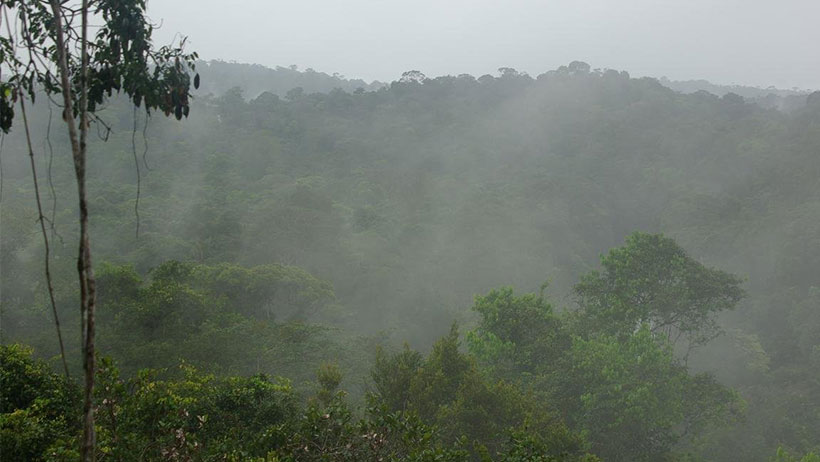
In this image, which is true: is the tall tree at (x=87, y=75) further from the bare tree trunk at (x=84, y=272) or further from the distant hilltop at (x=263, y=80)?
the distant hilltop at (x=263, y=80)

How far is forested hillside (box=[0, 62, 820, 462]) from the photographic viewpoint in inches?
277

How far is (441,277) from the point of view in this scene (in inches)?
1107

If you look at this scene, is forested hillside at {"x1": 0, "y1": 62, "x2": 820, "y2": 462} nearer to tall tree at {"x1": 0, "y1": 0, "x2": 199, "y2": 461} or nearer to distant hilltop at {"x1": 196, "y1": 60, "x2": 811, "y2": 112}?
tall tree at {"x1": 0, "y1": 0, "x2": 199, "y2": 461}

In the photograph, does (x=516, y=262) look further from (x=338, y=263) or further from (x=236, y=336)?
(x=236, y=336)

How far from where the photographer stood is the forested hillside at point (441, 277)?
23.1ft

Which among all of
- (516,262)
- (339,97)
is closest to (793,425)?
(516,262)

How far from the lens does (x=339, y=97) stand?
56594 millimetres

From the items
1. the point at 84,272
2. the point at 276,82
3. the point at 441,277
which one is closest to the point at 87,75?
the point at 84,272

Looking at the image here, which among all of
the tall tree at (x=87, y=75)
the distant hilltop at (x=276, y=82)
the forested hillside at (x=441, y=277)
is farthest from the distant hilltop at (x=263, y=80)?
the tall tree at (x=87, y=75)

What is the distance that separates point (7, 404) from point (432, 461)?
166 inches

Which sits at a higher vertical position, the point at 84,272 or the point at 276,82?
the point at 276,82

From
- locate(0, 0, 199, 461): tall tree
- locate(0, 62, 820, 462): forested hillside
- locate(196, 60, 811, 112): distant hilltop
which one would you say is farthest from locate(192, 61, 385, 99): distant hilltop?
locate(0, 0, 199, 461): tall tree

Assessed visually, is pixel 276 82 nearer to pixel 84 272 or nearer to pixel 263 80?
pixel 263 80

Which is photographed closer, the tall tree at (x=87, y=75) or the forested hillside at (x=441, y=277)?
the tall tree at (x=87, y=75)
